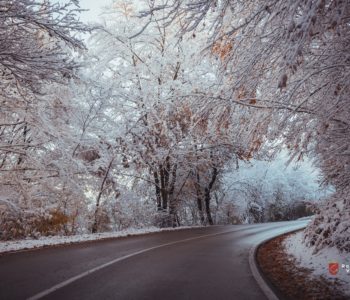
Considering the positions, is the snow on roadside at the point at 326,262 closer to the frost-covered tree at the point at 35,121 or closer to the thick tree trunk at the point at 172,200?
the frost-covered tree at the point at 35,121

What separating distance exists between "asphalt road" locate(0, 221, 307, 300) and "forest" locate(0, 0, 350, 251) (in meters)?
2.46

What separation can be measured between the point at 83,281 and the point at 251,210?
38589 millimetres

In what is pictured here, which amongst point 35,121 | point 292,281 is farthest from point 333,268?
point 35,121

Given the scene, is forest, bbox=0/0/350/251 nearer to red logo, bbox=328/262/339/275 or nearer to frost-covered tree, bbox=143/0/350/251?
frost-covered tree, bbox=143/0/350/251

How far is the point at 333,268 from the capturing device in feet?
22.7

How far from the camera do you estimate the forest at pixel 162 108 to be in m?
5.74

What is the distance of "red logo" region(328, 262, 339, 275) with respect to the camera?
Result: 6781 mm

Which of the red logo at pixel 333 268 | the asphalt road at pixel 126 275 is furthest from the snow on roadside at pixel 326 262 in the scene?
the asphalt road at pixel 126 275

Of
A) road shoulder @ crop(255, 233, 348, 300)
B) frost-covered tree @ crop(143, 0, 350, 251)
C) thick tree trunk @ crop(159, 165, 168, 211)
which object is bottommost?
road shoulder @ crop(255, 233, 348, 300)

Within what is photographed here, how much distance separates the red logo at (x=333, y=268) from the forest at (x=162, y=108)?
685 millimetres

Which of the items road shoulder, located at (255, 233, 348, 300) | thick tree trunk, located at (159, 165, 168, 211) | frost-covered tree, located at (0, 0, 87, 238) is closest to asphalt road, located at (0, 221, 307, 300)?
road shoulder, located at (255, 233, 348, 300)

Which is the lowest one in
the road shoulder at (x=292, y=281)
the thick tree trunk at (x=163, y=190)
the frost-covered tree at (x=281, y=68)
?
the road shoulder at (x=292, y=281)

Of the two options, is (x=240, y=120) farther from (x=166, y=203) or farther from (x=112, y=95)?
(x=166, y=203)

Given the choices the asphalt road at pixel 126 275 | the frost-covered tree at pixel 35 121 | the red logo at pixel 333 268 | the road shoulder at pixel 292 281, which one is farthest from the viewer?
the frost-covered tree at pixel 35 121
